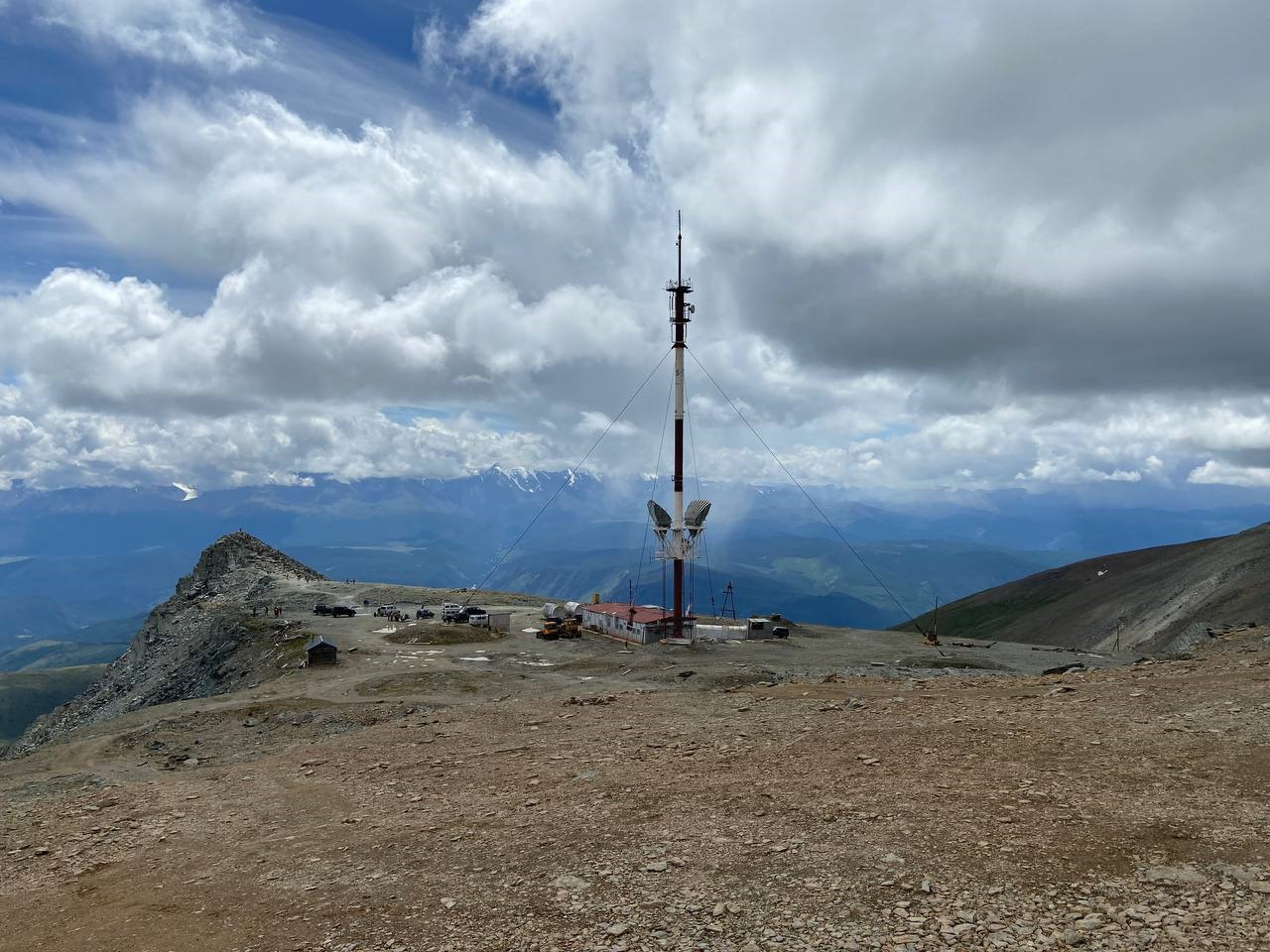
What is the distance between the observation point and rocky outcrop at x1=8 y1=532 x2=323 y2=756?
199 ft

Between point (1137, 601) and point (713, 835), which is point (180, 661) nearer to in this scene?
point (713, 835)

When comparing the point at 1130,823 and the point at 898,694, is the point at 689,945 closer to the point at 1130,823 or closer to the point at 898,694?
the point at 1130,823

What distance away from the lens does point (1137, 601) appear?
110m

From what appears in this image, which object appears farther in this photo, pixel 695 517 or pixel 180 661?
pixel 180 661

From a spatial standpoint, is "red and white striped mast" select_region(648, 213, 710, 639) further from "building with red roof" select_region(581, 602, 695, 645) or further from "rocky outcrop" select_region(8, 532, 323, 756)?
"rocky outcrop" select_region(8, 532, 323, 756)

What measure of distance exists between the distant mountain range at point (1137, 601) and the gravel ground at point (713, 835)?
6462cm

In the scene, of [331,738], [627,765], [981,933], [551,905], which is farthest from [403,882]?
[331,738]

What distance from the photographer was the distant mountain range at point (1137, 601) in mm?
77500

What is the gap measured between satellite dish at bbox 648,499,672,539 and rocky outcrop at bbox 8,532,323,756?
3154 cm

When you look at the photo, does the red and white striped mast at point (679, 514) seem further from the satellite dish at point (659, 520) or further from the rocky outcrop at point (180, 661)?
the rocky outcrop at point (180, 661)

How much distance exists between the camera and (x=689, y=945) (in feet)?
34.3

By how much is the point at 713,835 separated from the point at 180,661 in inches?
2776

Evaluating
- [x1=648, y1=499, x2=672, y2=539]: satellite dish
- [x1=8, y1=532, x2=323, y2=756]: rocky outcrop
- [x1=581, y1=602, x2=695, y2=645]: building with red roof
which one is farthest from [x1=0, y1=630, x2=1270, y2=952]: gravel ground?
[x1=8, y1=532, x2=323, y2=756]: rocky outcrop

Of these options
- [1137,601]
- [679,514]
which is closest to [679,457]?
[679,514]
